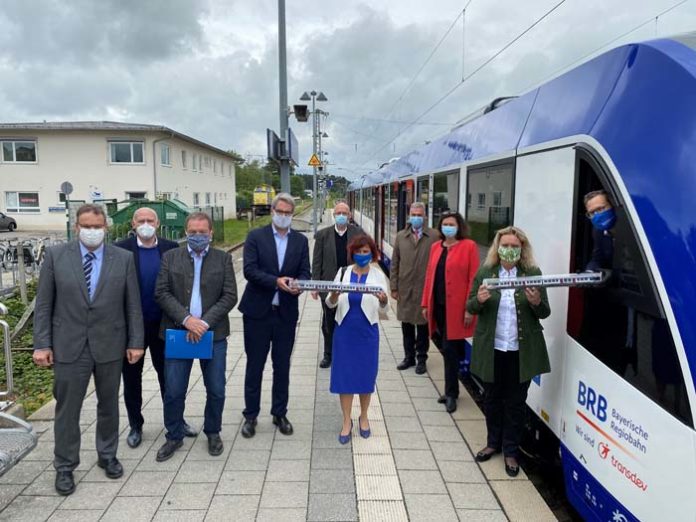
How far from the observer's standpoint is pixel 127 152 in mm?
30484

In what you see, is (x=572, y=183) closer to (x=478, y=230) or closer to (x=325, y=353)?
(x=478, y=230)

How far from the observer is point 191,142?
116 feet

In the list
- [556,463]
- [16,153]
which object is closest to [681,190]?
[556,463]

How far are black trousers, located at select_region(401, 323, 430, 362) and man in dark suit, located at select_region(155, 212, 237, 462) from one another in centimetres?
259

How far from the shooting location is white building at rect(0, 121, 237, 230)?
99.1 ft

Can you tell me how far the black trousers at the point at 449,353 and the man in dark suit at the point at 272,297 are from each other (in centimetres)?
142

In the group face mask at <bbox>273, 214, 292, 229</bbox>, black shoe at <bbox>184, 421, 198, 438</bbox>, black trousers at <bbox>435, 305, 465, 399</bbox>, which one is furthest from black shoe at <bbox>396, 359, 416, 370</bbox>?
face mask at <bbox>273, 214, 292, 229</bbox>

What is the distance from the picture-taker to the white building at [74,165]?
3022 centimetres

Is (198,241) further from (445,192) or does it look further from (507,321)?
(445,192)

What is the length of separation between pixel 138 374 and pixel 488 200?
3.42 metres

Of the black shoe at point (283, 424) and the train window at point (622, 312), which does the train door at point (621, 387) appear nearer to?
the train window at point (622, 312)

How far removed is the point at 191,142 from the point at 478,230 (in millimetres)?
33111

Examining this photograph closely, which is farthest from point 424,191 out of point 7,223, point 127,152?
point 7,223

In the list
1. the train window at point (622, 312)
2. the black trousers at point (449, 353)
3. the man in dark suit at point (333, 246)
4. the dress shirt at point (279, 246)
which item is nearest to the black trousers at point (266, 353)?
the dress shirt at point (279, 246)
